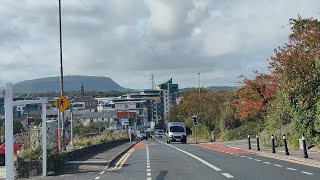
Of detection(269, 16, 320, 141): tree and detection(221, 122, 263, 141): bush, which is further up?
detection(269, 16, 320, 141): tree

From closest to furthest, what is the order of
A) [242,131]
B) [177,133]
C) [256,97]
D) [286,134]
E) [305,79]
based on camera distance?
[305,79], [286,134], [256,97], [177,133], [242,131]

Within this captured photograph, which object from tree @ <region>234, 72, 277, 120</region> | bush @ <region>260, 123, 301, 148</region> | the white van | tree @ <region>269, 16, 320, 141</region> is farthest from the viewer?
the white van

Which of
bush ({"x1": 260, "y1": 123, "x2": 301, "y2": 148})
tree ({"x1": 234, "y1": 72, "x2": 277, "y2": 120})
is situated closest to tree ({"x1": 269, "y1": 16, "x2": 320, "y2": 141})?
bush ({"x1": 260, "y1": 123, "x2": 301, "y2": 148})

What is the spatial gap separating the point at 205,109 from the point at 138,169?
246ft

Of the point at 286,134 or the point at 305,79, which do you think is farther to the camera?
the point at 286,134

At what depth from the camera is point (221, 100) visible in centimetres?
9825

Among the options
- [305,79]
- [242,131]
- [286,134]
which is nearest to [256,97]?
[242,131]

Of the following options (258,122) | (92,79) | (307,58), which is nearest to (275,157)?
(307,58)

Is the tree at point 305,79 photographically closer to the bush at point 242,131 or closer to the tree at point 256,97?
the tree at point 256,97

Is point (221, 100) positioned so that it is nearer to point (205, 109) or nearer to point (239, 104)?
point (205, 109)

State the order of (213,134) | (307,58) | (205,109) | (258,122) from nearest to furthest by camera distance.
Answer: (307,58) < (258,122) < (213,134) < (205,109)

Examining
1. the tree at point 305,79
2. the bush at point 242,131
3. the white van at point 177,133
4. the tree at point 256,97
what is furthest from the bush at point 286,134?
the white van at point 177,133

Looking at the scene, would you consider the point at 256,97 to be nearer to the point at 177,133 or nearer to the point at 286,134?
the point at 177,133

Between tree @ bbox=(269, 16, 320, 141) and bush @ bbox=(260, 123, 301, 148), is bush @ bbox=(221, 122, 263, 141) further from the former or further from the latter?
tree @ bbox=(269, 16, 320, 141)
